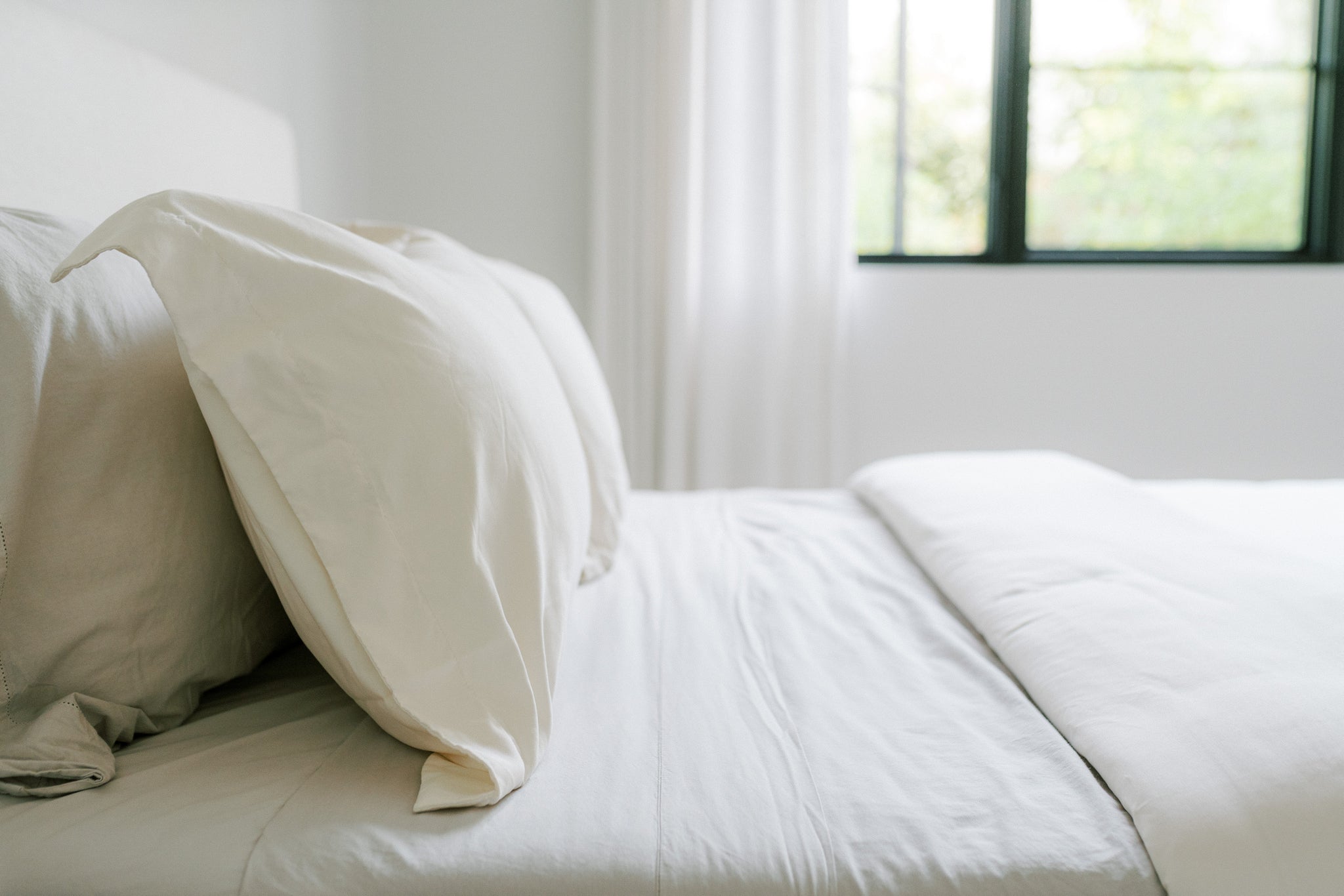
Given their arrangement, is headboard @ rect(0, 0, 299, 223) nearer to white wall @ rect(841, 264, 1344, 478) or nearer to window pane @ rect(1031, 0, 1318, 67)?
white wall @ rect(841, 264, 1344, 478)

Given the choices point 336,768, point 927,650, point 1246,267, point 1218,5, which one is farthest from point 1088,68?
point 336,768

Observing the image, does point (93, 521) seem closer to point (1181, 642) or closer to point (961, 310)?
point (1181, 642)

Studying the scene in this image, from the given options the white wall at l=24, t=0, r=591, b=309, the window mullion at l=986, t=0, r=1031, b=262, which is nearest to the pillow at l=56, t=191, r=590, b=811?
the white wall at l=24, t=0, r=591, b=309

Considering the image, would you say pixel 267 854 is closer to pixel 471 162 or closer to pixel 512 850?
pixel 512 850

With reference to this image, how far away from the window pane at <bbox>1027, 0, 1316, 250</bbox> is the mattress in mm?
2299

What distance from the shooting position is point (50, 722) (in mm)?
620

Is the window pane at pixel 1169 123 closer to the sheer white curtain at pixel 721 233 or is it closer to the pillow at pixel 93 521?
the sheer white curtain at pixel 721 233

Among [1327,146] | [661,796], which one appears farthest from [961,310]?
[661,796]

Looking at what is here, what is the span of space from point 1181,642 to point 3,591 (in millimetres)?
840

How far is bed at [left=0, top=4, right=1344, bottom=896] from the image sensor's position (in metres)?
0.57

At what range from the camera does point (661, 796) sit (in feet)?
2.10

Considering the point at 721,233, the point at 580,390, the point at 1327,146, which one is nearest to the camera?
the point at 580,390

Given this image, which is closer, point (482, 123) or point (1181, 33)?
point (482, 123)

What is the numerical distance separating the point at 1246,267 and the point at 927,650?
2.44 metres
